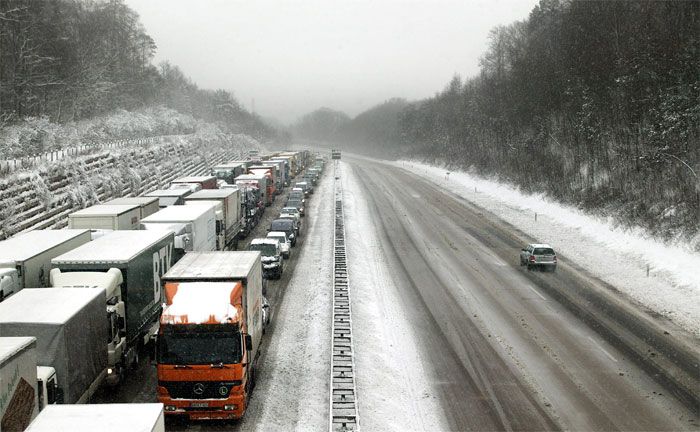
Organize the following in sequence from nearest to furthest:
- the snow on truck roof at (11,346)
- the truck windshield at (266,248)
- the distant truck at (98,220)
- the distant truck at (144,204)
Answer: the snow on truck roof at (11,346) < the distant truck at (98,220) < the distant truck at (144,204) < the truck windshield at (266,248)

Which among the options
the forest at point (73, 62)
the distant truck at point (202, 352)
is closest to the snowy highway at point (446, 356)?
the distant truck at point (202, 352)

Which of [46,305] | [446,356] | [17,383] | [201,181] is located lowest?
[446,356]

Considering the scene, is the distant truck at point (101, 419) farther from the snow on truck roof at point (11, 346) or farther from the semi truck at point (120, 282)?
the semi truck at point (120, 282)

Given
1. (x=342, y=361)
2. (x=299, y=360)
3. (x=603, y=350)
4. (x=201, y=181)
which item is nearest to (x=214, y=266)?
(x=299, y=360)

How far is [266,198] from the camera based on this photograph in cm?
5500

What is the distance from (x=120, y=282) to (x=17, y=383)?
6.53m

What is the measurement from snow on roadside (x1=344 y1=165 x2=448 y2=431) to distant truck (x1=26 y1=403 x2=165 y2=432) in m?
7.45

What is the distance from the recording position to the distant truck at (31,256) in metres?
17.8

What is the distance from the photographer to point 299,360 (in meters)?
21.0

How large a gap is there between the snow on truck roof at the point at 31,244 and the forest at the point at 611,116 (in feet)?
103

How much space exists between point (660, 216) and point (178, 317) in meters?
33.8

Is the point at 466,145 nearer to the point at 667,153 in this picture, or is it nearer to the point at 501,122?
the point at 501,122

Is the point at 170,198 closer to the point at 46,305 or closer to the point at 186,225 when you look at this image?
the point at 186,225

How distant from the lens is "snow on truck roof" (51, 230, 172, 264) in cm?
1827
